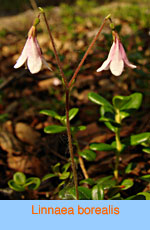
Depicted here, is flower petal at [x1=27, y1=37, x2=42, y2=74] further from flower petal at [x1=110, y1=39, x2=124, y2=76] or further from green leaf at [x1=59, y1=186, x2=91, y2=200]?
green leaf at [x1=59, y1=186, x2=91, y2=200]

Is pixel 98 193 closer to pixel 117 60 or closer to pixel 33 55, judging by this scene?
pixel 117 60

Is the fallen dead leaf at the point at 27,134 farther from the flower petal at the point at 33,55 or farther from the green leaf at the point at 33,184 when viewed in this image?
the flower petal at the point at 33,55

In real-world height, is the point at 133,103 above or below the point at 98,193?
above

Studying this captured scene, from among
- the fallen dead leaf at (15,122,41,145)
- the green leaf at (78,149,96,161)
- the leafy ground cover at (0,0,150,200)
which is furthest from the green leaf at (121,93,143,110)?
the fallen dead leaf at (15,122,41,145)

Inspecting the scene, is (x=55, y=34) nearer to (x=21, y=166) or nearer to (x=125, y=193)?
(x=21, y=166)

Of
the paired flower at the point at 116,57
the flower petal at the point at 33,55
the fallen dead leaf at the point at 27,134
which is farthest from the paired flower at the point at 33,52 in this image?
the fallen dead leaf at the point at 27,134

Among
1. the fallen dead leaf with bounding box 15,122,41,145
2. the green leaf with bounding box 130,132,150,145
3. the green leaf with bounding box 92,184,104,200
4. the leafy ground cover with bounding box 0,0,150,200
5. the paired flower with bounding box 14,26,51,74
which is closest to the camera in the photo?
the paired flower with bounding box 14,26,51,74

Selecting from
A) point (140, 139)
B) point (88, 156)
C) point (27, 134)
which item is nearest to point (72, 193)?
point (88, 156)
